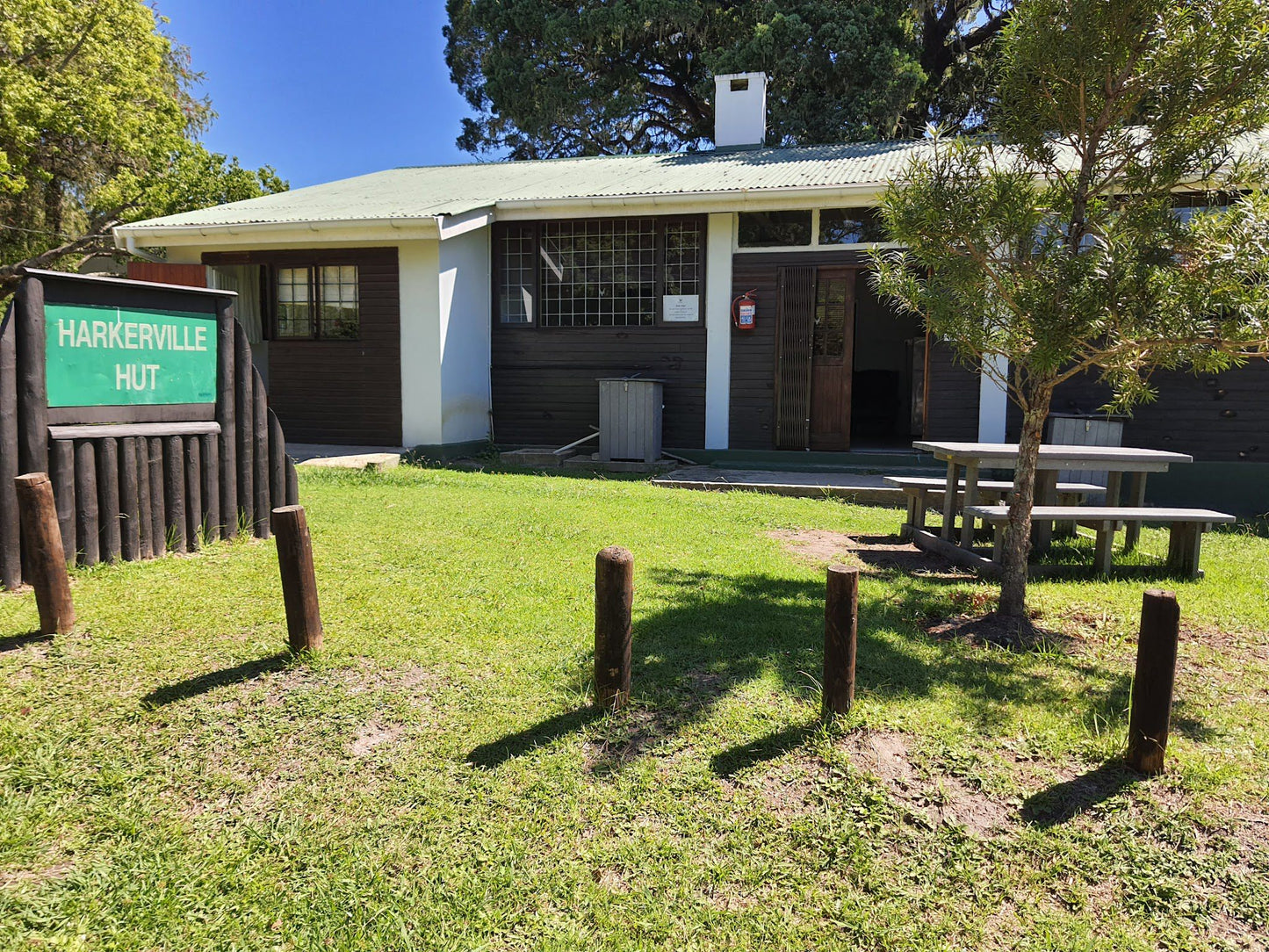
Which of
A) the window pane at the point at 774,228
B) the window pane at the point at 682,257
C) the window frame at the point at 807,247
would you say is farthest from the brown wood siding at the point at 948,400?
the window pane at the point at 682,257

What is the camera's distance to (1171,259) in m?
3.88

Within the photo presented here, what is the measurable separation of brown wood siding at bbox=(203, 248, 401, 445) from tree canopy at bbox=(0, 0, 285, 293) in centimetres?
1284

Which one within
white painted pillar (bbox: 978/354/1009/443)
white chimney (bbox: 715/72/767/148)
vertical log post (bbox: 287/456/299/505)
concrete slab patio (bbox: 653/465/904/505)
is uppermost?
white chimney (bbox: 715/72/767/148)

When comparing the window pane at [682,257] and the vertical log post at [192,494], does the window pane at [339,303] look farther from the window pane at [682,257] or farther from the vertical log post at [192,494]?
the vertical log post at [192,494]

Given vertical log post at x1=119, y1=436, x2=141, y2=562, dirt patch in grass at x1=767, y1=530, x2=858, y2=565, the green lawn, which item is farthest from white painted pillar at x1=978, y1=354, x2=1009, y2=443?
vertical log post at x1=119, y1=436, x2=141, y2=562

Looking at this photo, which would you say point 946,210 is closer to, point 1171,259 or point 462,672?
point 1171,259

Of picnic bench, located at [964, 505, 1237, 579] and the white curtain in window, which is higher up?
the white curtain in window

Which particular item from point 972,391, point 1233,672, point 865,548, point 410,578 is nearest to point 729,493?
point 865,548

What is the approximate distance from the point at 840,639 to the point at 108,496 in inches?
173

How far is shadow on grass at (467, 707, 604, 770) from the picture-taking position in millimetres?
3170

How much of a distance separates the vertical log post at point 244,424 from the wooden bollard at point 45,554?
A: 1.87 metres

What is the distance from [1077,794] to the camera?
306cm

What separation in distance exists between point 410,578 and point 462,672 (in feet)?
5.01

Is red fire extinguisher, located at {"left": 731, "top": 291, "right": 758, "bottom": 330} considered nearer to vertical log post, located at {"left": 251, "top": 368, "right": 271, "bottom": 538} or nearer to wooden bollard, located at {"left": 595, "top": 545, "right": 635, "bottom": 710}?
vertical log post, located at {"left": 251, "top": 368, "right": 271, "bottom": 538}
